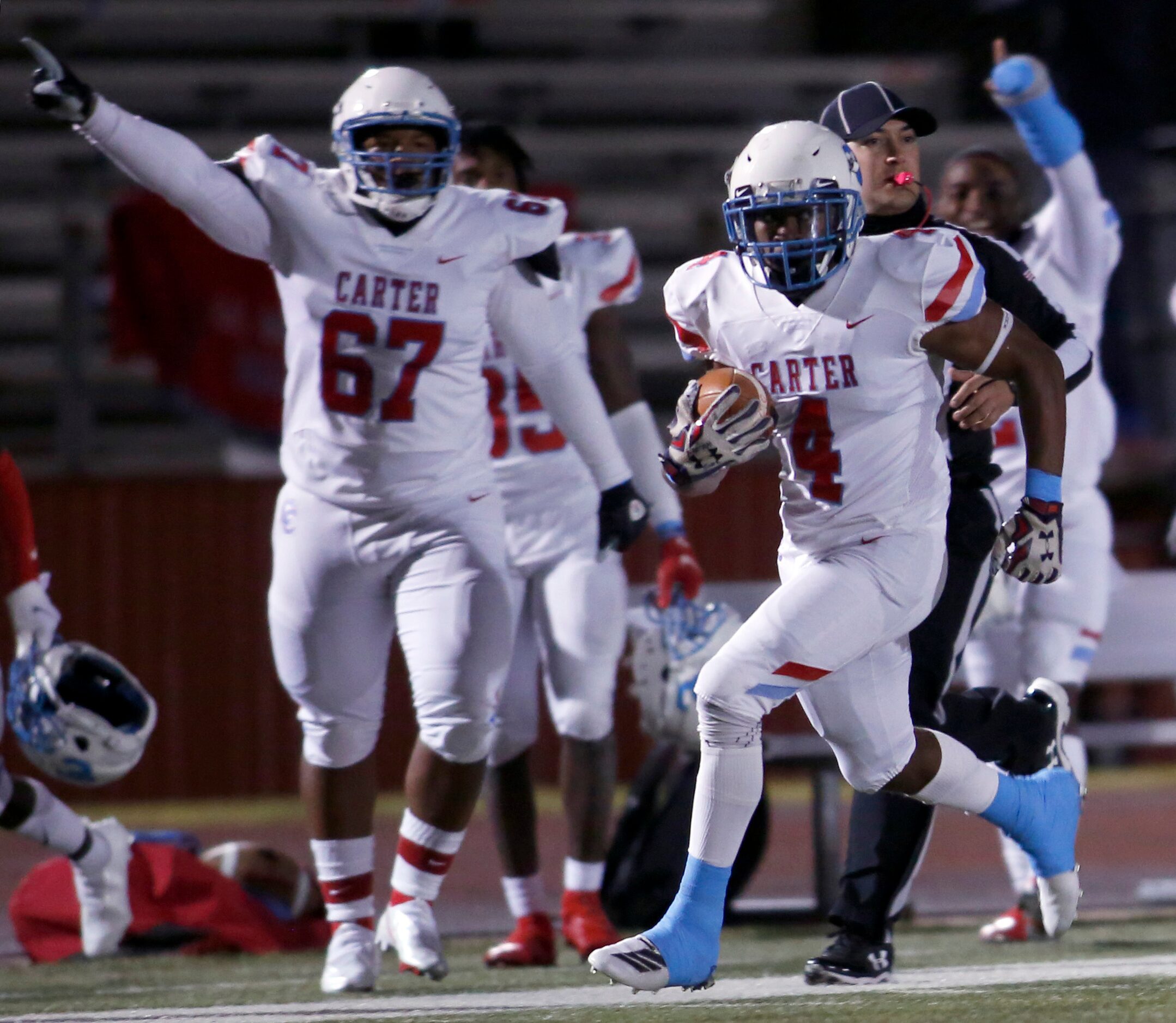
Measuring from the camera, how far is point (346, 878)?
11.5 ft

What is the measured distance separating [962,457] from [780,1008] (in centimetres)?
110

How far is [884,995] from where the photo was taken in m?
2.88

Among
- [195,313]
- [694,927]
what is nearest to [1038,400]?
[694,927]

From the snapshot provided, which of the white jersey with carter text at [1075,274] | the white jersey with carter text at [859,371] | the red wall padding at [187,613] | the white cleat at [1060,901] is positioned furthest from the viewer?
the red wall padding at [187,613]

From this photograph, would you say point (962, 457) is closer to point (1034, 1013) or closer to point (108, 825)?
point (1034, 1013)

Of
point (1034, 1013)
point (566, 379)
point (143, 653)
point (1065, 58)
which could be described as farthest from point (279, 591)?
point (1065, 58)

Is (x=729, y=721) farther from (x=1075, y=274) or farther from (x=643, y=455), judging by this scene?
(x=1075, y=274)

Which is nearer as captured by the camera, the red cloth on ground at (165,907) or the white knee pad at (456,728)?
the white knee pad at (456,728)

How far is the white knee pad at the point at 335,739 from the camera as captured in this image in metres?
3.47

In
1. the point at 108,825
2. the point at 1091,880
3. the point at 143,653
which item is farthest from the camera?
the point at 143,653

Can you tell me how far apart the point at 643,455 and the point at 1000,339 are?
4.66 ft

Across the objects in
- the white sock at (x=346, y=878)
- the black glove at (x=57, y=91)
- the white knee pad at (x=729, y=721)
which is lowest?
the white sock at (x=346, y=878)

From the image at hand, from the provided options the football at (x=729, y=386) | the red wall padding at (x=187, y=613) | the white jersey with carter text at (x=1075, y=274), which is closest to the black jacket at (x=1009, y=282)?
the football at (x=729, y=386)

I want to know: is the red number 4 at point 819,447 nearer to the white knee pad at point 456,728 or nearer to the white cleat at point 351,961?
the white knee pad at point 456,728
